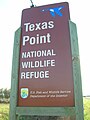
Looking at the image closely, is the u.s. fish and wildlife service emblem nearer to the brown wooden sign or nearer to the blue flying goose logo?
the brown wooden sign

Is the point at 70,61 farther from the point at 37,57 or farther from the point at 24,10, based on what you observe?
the point at 24,10

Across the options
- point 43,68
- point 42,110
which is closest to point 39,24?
point 43,68

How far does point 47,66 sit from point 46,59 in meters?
0.10

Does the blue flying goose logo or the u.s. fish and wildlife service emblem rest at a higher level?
the blue flying goose logo

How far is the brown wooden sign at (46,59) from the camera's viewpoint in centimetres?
255

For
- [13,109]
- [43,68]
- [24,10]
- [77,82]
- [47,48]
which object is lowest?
[13,109]

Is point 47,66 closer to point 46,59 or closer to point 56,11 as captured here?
point 46,59

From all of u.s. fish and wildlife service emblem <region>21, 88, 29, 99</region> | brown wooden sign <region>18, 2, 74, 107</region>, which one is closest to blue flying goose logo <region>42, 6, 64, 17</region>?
brown wooden sign <region>18, 2, 74, 107</region>

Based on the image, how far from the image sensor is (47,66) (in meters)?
2.67

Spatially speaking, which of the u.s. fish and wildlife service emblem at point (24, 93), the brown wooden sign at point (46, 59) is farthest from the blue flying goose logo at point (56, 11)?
the u.s. fish and wildlife service emblem at point (24, 93)

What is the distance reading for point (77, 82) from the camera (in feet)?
8.27

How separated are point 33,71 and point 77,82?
622mm

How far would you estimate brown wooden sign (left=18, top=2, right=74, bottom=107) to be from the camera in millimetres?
2553

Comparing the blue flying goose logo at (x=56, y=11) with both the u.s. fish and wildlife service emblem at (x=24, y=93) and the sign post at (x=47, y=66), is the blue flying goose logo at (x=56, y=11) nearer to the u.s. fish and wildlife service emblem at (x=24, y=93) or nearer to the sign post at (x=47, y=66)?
the sign post at (x=47, y=66)
